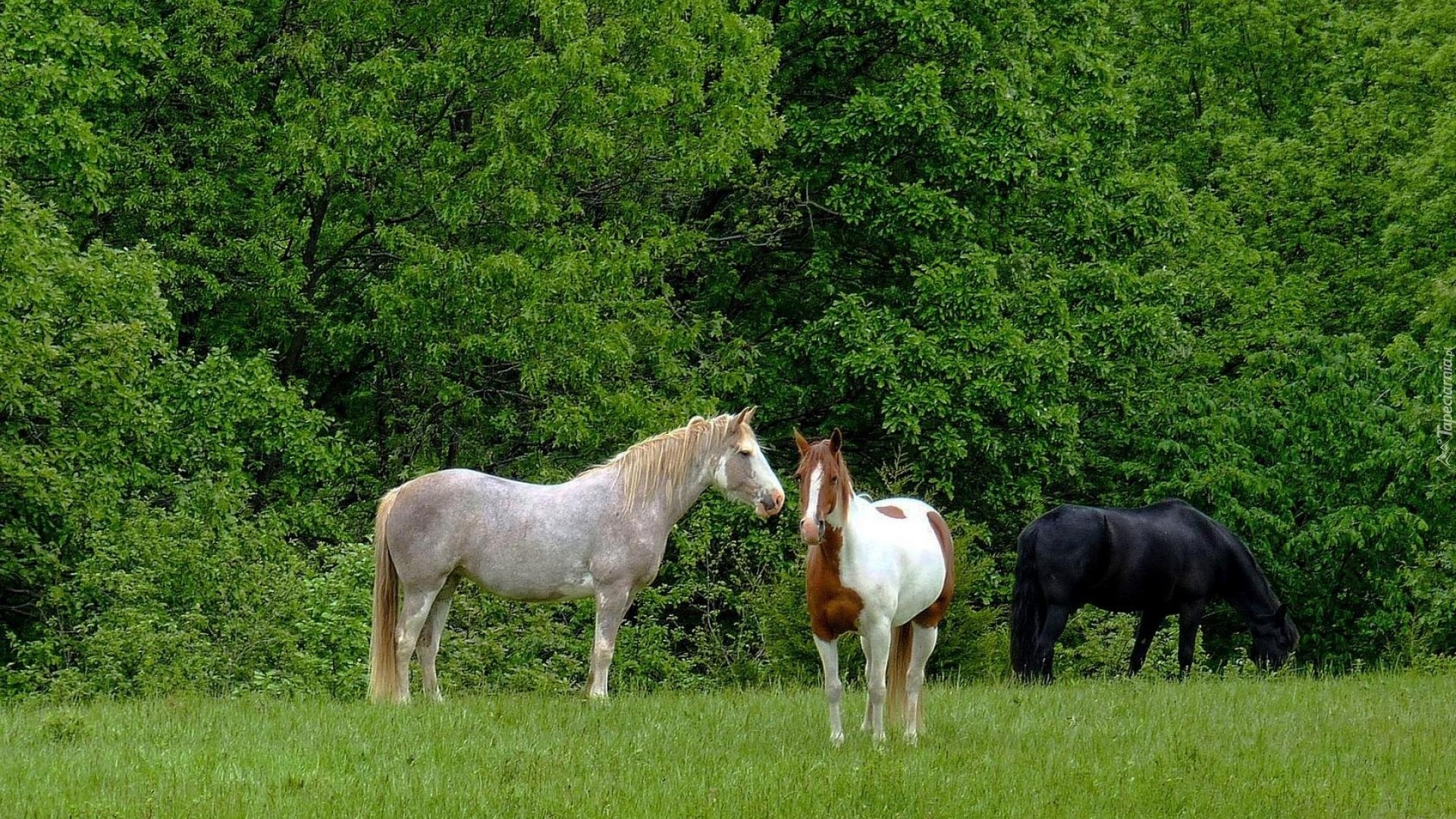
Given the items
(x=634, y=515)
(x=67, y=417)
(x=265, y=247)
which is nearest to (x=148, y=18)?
(x=265, y=247)

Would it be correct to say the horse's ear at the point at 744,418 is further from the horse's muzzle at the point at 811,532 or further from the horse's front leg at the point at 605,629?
the horse's muzzle at the point at 811,532

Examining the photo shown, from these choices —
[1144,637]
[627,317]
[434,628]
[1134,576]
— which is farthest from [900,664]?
[627,317]

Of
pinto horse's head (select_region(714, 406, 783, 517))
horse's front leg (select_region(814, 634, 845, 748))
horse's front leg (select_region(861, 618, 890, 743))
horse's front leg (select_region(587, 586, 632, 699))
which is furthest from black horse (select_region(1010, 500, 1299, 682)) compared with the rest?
horse's front leg (select_region(814, 634, 845, 748))

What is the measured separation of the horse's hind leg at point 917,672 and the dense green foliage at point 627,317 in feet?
16.6

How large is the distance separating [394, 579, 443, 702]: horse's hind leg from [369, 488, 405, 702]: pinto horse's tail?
5 centimetres

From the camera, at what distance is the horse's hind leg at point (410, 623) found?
41.1ft

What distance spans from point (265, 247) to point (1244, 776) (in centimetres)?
1618

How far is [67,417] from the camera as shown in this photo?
59.8 feet

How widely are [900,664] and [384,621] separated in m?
4.32

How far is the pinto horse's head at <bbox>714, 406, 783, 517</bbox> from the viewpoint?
12.4m

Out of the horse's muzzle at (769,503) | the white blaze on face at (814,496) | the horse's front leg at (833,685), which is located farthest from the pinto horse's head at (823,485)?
the horse's muzzle at (769,503)

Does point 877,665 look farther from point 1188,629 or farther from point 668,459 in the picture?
point 1188,629

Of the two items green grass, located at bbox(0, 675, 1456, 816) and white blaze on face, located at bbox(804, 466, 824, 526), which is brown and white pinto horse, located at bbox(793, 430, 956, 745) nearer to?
white blaze on face, located at bbox(804, 466, 824, 526)

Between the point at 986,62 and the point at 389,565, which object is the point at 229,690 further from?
the point at 986,62
